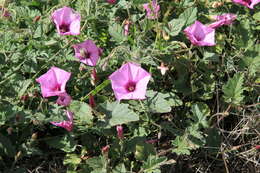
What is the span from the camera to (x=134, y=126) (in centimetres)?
198

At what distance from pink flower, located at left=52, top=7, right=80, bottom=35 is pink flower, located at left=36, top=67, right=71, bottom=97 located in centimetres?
26

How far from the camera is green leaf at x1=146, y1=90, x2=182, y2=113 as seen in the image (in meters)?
1.91

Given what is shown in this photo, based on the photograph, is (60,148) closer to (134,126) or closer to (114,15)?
(134,126)

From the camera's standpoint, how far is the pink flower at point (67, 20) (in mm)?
2047

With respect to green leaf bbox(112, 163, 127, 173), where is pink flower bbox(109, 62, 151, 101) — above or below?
above

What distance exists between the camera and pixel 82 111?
184cm

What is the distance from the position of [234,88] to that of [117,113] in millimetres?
623

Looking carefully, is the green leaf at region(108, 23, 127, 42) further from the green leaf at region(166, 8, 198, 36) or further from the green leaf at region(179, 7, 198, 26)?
the green leaf at region(179, 7, 198, 26)

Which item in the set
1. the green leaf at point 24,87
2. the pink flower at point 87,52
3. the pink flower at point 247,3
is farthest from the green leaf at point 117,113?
the pink flower at point 247,3

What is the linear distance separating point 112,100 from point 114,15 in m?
0.56

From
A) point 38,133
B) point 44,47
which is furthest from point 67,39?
point 38,133

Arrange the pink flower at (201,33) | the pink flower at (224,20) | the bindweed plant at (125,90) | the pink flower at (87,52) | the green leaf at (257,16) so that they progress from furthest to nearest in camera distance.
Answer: the green leaf at (257,16), the pink flower at (224,20), the pink flower at (201,33), the pink flower at (87,52), the bindweed plant at (125,90)

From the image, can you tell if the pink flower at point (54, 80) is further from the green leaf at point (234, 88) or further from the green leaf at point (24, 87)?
the green leaf at point (234, 88)

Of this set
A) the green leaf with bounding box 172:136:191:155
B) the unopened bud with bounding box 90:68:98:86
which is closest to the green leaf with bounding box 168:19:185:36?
the unopened bud with bounding box 90:68:98:86
